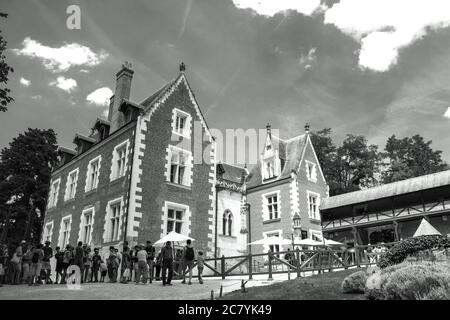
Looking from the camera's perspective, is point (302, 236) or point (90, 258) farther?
point (302, 236)

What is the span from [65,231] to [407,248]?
21656mm

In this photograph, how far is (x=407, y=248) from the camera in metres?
15.1

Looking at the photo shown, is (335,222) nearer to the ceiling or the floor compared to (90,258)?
nearer to the ceiling

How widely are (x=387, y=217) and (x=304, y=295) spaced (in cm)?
2300

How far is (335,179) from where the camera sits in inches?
1812

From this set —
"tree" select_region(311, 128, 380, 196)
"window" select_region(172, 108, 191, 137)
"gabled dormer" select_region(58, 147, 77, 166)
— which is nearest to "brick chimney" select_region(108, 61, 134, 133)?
"window" select_region(172, 108, 191, 137)

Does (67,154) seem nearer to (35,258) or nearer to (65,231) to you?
(65,231)

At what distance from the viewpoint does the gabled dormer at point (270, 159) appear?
31509 millimetres

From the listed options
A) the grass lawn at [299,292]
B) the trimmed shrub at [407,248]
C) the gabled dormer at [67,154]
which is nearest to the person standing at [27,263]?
the grass lawn at [299,292]

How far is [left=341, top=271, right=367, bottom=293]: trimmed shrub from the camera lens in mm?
9328

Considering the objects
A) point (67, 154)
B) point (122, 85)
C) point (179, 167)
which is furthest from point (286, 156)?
point (67, 154)
